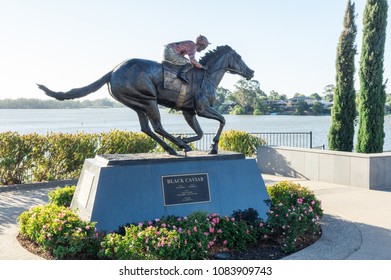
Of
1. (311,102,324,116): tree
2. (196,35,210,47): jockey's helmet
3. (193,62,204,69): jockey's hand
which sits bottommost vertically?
(311,102,324,116): tree

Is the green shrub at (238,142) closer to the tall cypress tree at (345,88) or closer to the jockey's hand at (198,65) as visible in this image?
the tall cypress tree at (345,88)

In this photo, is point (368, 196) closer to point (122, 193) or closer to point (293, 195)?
point (293, 195)

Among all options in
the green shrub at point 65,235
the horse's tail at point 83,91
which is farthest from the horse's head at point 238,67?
the green shrub at point 65,235

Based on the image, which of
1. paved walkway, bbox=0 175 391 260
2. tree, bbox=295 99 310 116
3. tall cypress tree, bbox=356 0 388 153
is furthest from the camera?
tree, bbox=295 99 310 116

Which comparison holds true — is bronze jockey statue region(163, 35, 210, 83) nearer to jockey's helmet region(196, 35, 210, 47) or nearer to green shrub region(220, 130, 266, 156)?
jockey's helmet region(196, 35, 210, 47)

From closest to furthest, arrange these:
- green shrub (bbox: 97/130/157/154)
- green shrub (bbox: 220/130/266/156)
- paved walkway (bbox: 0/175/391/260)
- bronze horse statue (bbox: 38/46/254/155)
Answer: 1. paved walkway (bbox: 0/175/391/260)
2. bronze horse statue (bbox: 38/46/254/155)
3. green shrub (bbox: 97/130/157/154)
4. green shrub (bbox: 220/130/266/156)

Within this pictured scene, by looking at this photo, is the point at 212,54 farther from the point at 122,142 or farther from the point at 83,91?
the point at 122,142

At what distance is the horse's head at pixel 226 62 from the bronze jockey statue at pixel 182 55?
0.40 m

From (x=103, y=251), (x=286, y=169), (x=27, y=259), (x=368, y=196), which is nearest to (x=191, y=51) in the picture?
(x=103, y=251)

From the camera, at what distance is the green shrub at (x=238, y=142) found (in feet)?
51.0

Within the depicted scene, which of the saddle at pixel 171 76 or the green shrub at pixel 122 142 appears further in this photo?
the green shrub at pixel 122 142

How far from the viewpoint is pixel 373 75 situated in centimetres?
1335

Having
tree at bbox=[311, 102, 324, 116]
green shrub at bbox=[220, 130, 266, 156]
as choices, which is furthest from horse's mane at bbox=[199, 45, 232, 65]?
tree at bbox=[311, 102, 324, 116]

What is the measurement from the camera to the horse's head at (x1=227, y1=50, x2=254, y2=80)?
7.94 metres
